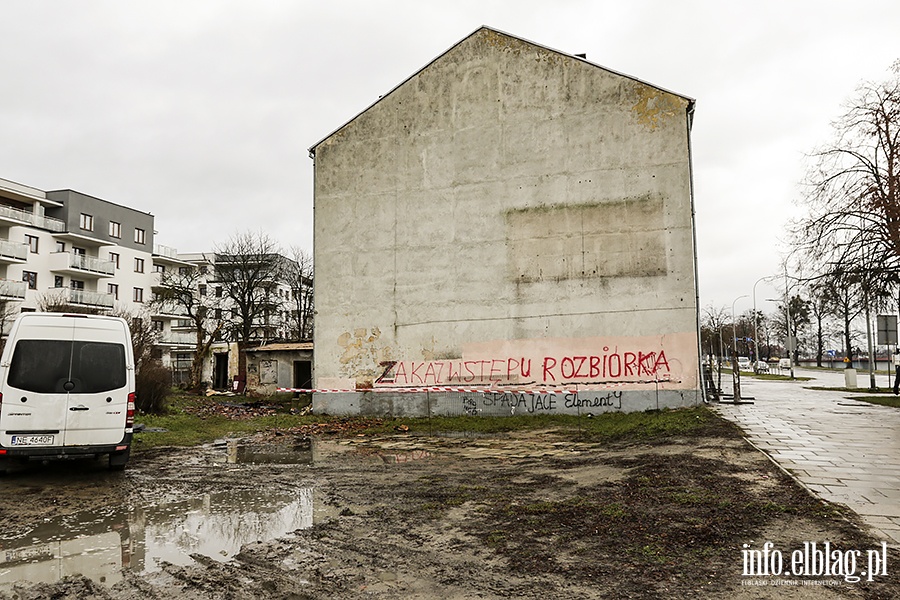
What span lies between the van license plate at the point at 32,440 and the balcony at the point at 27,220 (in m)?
44.0

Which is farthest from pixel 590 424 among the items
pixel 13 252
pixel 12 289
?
pixel 13 252

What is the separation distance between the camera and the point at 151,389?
797 inches

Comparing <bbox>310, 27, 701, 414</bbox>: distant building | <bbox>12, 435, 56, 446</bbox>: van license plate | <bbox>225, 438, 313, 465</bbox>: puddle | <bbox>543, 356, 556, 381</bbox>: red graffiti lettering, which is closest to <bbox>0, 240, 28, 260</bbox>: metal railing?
<bbox>310, 27, 701, 414</bbox>: distant building

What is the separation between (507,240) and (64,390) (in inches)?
524

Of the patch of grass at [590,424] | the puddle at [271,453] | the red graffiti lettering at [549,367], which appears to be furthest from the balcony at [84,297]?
the red graffiti lettering at [549,367]

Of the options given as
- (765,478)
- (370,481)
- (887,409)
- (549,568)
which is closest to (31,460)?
(370,481)

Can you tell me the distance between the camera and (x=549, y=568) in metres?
5.21

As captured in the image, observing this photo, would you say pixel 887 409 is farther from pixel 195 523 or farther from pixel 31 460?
pixel 31 460

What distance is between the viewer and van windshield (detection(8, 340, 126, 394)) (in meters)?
9.56

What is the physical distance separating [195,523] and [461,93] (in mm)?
17175

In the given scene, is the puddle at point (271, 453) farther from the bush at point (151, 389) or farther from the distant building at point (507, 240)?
the distant building at point (507, 240)

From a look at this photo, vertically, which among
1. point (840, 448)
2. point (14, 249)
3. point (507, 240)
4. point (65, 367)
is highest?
point (14, 249)

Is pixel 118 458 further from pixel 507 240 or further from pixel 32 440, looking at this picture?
pixel 507 240

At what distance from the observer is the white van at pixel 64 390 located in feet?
30.8
